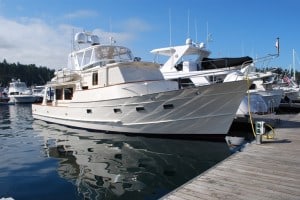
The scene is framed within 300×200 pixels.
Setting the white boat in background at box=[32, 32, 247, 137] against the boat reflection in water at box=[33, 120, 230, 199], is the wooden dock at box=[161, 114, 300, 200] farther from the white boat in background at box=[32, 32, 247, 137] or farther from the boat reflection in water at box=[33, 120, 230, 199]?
the white boat in background at box=[32, 32, 247, 137]

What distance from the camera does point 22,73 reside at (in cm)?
9475

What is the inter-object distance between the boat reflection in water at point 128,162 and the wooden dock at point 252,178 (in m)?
1.22

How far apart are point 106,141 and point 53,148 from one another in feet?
6.70

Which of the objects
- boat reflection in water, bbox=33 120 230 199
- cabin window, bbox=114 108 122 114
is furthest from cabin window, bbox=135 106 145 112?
boat reflection in water, bbox=33 120 230 199

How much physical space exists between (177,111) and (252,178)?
Result: 6000 millimetres

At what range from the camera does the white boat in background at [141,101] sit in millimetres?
11297

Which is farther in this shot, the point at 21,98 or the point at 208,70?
the point at 21,98

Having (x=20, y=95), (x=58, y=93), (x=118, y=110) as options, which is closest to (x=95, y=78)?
(x=118, y=110)

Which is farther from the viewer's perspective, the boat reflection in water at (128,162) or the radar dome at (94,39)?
the radar dome at (94,39)

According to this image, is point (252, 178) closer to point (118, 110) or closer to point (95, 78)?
point (118, 110)

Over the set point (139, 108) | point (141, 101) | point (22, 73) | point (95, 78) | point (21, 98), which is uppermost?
point (22, 73)

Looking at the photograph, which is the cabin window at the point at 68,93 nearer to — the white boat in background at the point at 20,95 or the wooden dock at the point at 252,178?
the wooden dock at the point at 252,178

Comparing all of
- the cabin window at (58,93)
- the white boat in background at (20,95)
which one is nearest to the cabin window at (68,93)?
the cabin window at (58,93)

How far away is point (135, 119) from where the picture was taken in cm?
1245
